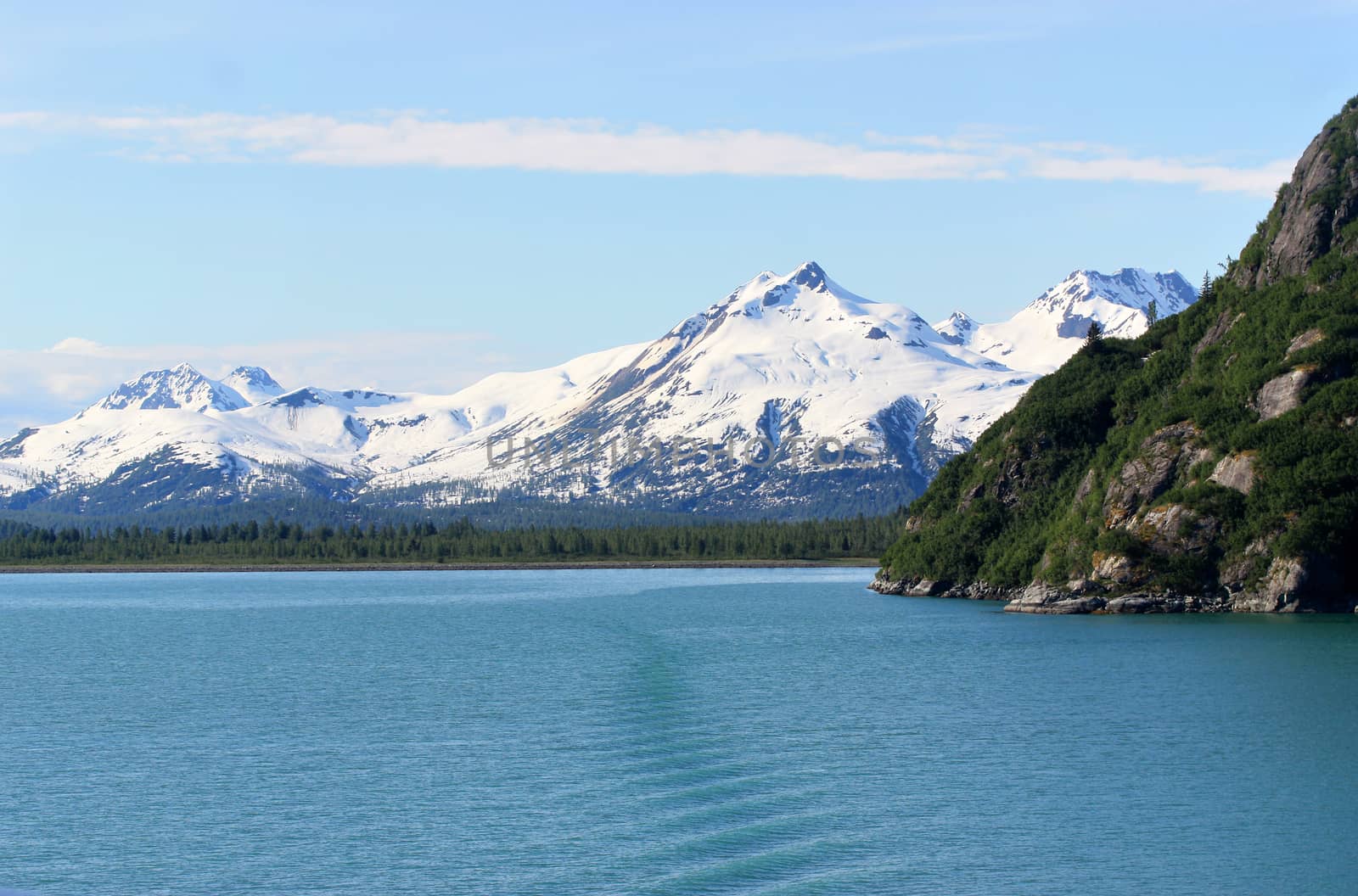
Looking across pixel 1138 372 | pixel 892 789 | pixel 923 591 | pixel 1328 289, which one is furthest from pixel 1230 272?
pixel 892 789

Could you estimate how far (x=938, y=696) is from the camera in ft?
260

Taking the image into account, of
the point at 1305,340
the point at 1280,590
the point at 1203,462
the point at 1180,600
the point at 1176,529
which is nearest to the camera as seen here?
the point at 1280,590

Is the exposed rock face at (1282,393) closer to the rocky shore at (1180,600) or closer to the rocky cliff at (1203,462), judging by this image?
the rocky cliff at (1203,462)

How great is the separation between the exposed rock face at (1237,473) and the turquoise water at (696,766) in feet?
55.5

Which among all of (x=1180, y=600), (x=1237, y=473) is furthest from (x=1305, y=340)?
(x=1180, y=600)

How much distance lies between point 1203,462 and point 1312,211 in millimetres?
34298

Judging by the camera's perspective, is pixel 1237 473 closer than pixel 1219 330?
Yes

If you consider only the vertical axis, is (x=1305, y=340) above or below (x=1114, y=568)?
above

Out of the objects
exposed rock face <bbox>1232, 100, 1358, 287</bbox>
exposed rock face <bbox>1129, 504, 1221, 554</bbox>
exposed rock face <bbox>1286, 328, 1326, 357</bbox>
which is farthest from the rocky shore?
exposed rock face <bbox>1232, 100, 1358, 287</bbox>

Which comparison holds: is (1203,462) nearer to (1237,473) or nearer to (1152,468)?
(1237,473)

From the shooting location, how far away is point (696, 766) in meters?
58.7

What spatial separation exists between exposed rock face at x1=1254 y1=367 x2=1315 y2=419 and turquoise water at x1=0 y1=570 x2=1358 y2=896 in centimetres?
2308

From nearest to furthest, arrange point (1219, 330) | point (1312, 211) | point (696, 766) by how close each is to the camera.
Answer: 1. point (696, 766)
2. point (1312, 211)
3. point (1219, 330)

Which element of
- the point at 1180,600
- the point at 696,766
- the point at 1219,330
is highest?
the point at 1219,330
